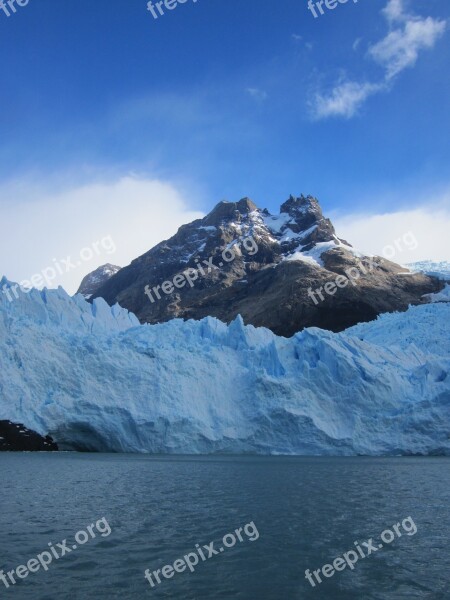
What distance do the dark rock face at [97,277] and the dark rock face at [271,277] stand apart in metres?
16.8

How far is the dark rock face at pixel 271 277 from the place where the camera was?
55875mm

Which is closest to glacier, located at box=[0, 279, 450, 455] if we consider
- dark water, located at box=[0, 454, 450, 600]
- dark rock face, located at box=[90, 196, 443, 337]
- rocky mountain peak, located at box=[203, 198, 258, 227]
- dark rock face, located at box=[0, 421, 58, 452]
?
dark rock face, located at box=[0, 421, 58, 452]

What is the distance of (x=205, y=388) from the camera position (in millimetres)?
27172

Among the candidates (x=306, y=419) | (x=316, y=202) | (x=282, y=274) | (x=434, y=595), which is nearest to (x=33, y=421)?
(x=306, y=419)

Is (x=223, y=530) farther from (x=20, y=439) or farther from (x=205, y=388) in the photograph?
(x=205, y=388)

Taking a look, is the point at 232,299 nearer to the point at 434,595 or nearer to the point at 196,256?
the point at 196,256

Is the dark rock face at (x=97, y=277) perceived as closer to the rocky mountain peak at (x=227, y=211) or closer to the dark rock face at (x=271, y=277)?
the dark rock face at (x=271, y=277)

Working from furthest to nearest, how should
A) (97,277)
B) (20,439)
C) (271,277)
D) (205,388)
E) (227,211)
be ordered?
(97,277)
(227,211)
(271,277)
(205,388)
(20,439)

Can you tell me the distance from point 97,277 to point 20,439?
9597 centimetres

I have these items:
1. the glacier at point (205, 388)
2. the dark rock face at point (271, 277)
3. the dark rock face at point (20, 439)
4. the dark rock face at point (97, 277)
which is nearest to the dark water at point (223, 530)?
the dark rock face at point (20, 439)

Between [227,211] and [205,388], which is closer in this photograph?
[205,388]

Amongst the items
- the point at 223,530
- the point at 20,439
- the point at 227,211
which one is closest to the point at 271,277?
the point at 227,211

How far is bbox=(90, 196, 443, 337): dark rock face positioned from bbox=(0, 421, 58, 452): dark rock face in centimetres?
3339

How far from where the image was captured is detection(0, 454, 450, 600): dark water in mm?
5926
